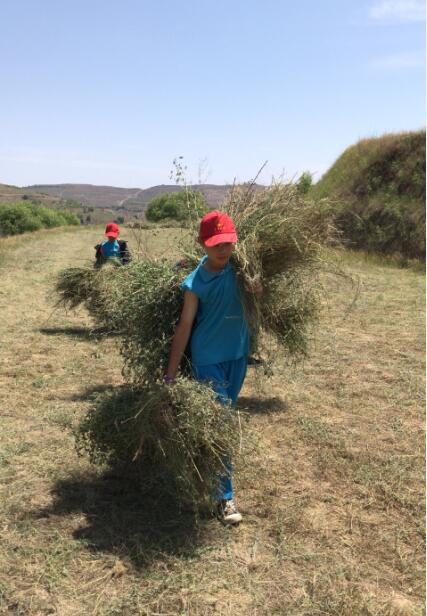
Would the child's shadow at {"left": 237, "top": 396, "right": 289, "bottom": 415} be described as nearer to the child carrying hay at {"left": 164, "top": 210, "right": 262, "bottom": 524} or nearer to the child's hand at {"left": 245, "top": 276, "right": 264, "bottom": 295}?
the child carrying hay at {"left": 164, "top": 210, "right": 262, "bottom": 524}

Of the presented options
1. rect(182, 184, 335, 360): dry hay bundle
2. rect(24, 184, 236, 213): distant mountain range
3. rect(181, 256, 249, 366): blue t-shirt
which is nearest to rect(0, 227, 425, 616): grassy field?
rect(182, 184, 335, 360): dry hay bundle

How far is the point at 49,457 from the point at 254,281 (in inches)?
76.8

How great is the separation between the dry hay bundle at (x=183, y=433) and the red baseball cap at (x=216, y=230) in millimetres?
725

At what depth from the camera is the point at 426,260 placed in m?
15.5

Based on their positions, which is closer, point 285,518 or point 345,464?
point 285,518

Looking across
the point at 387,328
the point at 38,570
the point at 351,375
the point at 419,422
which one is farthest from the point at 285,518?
the point at 387,328

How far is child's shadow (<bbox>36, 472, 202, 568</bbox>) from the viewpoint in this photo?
2.81 meters

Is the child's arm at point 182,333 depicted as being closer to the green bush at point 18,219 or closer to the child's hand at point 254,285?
the child's hand at point 254,285

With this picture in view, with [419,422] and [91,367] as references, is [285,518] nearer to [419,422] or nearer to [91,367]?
[419,422]

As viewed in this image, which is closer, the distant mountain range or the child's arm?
the child's arm

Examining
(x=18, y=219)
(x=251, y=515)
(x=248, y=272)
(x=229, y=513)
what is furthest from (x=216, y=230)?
(x=18, y=219)

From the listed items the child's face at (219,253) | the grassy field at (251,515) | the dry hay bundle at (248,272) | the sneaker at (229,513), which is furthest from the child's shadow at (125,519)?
the child's face at (219,253)

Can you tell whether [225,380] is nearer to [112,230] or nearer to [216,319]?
[216,319]

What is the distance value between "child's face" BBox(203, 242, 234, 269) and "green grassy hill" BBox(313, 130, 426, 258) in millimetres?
13327
